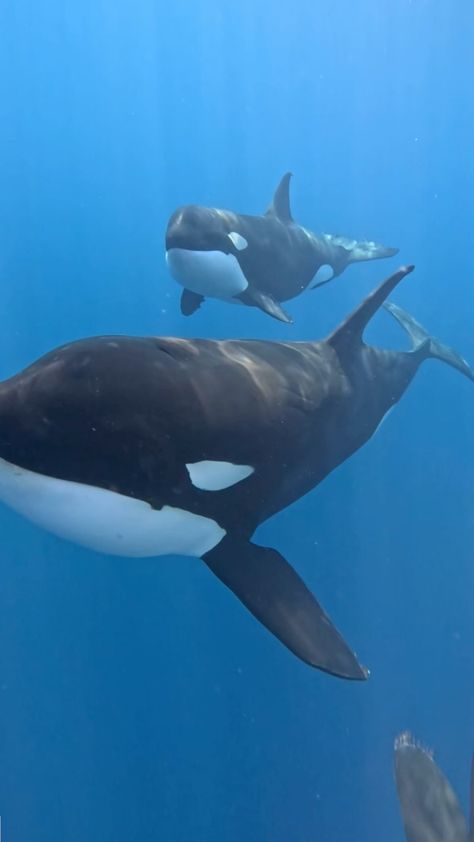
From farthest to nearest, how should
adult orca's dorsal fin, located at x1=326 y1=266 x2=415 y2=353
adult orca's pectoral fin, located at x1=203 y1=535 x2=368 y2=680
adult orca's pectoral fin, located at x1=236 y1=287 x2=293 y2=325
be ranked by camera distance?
1. adult orca's pectoral fin, located at x1=236 y1=287 x2=293 y2=325
2. adult orca's dorsal fin, located at x1=326 y1=266 x2=415 y2=353
3. adult orca's pectoral fin, located at x1=203 y1=535 x2=368 y2=680

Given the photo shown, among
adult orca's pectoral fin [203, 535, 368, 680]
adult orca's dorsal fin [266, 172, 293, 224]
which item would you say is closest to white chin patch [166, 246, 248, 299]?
adult orca's dorsal fin [266, 172, 293, 224]

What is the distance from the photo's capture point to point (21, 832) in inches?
378

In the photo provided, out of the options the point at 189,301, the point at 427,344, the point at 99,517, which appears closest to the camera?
the point at 99,517

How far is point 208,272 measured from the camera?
10.0 m

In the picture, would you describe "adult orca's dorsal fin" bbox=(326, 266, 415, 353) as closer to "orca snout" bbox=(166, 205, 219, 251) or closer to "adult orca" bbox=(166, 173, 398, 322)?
"adult orca" bbox=(166, 173, 398, 322)

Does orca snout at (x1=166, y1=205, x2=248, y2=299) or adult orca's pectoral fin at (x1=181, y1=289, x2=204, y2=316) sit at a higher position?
orca snout at (x1=166, y1=205, x2=248, y2=299)

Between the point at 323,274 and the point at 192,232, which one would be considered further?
the point at 323,274

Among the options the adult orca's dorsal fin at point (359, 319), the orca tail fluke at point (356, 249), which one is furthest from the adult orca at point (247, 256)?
the adult orca's dorsal fin at point (359, 319)

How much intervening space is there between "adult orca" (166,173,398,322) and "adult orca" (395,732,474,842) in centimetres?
613

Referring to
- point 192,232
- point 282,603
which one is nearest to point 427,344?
point 192,232

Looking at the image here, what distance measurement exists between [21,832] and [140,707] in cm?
205

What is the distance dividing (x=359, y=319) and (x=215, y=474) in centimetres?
230

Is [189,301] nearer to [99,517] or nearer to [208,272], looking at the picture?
[208,272]

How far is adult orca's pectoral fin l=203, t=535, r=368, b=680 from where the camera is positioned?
185 inches
